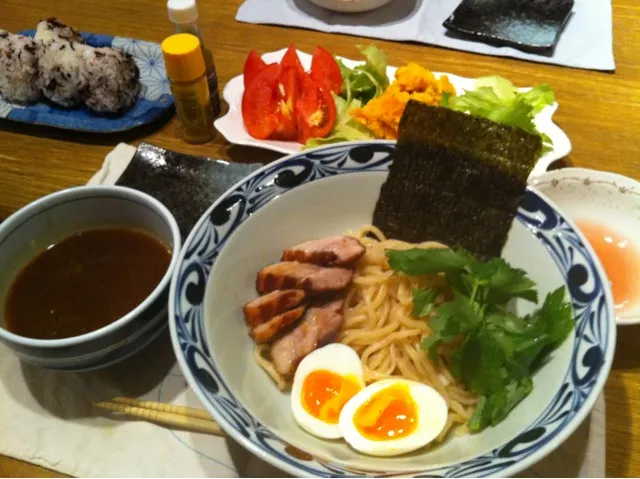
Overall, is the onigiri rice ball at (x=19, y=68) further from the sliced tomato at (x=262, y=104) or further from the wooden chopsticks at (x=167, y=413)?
the wooden chopsticks at (x=167, y=413)

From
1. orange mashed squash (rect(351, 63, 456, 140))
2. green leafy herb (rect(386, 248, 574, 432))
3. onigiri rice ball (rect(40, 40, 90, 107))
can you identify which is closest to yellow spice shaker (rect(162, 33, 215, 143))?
onigiri rice ball (rect(40, 40, 90, 107))

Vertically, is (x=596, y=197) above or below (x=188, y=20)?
below

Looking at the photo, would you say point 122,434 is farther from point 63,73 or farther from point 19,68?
point 19,68

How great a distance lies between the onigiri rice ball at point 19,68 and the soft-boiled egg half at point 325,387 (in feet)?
5.64

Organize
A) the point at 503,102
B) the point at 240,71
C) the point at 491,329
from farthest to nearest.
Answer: the point at 240,71 → the point at 503,102 → the point at 491,329

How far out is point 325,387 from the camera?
1295 millimetres

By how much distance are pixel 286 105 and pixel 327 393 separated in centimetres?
120

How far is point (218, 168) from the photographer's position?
187cm

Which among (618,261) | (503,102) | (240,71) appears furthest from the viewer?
(240,71)

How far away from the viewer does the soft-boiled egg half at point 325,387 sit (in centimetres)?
122

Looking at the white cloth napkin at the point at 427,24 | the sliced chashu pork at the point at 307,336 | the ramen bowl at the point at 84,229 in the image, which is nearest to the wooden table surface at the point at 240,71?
the white cloth napkin at the point at 427,24

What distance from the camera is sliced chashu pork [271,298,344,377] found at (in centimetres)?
132

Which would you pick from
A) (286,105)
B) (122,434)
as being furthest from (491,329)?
(286,105)

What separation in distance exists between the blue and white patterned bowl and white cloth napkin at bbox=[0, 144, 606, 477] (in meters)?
0.16
